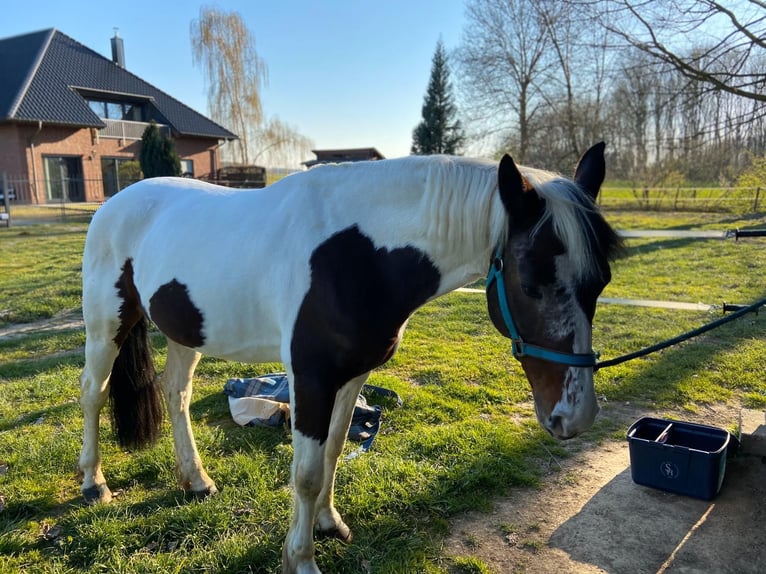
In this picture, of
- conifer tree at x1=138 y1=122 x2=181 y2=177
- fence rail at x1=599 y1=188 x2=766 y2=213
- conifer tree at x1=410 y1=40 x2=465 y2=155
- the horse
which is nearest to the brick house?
conifer tree at x1=138 y1=122 x2=181 y2=177

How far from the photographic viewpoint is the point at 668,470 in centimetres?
276

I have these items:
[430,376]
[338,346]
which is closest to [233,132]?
→ [430,376]

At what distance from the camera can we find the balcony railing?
2425 centimetres

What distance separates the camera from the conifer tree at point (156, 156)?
17.4 m

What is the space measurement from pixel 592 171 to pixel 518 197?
460 millimetres

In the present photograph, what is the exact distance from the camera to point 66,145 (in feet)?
72.9

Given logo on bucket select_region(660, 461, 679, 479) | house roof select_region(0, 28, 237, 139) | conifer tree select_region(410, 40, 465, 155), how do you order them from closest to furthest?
logo on bucket select_region(660, 461, 679, 479)
house roof select_region(0, 28, 237, 139)
conifer tree select_region(410, 40, 465, 155)

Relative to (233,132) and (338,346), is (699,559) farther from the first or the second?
(233,132)

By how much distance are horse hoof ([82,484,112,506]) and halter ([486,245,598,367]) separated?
7.95 ft

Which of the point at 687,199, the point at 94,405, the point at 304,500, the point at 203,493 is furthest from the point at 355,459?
the point at 687,199

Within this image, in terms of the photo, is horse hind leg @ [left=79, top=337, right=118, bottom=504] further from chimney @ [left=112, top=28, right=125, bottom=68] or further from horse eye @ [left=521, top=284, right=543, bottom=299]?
chimney @ [left=112, top=28, right=125, bottom=68]

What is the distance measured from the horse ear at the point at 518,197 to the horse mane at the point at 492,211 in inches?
1.2

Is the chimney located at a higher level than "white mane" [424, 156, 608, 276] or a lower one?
higher

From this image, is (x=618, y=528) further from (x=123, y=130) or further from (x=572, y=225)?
(x=123, y=130)
